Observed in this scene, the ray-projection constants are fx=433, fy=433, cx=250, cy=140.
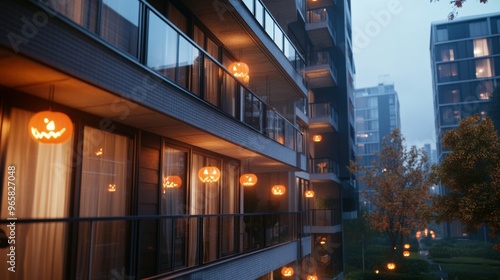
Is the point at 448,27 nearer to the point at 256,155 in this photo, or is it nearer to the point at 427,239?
the point at 427,239

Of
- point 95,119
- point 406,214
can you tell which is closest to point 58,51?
point 95,119

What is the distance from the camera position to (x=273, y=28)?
1511 centimetres

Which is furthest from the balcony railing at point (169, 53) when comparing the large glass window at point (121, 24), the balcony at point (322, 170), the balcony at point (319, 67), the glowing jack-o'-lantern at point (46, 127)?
the balcony at point (319, 67)

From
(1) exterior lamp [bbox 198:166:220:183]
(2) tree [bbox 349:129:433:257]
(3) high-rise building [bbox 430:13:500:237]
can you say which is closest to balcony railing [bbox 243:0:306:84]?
(1) exterior lamp [bbox 198:166:220:183]

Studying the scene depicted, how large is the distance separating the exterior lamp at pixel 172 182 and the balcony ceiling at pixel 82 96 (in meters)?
0.94

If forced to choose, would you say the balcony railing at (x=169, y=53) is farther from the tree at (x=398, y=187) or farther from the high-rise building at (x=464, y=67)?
the high-rise building at (x=464, y=67)

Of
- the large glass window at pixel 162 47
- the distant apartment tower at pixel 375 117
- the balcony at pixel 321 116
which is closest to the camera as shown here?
the large glass window at pixel 162 47

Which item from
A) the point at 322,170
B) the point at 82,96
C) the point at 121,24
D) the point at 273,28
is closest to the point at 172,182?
the point at 82,96

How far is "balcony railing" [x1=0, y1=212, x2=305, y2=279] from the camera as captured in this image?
6294mm

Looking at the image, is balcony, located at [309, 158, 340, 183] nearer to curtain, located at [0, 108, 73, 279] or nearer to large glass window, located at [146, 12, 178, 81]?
large glass window, located at [146, 12, 178, 81]

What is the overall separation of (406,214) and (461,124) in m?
14.2

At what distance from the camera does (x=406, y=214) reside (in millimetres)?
32281

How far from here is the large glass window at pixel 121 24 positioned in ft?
22.9

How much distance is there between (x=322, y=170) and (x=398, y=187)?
7.14 meters
